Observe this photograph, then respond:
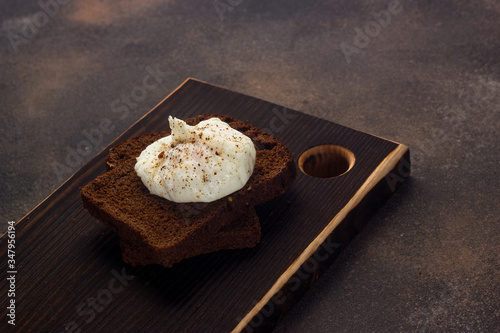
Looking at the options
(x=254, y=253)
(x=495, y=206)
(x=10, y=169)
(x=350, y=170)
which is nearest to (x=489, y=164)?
(x=495, y=206)

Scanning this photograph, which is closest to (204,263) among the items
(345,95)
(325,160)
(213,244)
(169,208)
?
(213,244)

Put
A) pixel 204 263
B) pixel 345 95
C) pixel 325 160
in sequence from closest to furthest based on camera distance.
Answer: pixel 204 263 → pixel 325 160 → pixel 345 95

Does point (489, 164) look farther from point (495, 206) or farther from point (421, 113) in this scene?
point (421, 113)

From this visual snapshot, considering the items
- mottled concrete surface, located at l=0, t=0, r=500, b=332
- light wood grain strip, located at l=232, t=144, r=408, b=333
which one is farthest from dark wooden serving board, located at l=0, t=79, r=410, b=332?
mottled concrete surface, located at l=0, t=0, r=500, b=332

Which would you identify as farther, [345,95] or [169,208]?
[345,95]

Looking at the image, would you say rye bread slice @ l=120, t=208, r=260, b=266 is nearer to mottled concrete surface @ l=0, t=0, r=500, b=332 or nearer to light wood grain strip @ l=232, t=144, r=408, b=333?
light wood grain strip @ l=232, t=144, r=408, b=333

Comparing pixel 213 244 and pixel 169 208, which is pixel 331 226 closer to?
pixel 213 244
